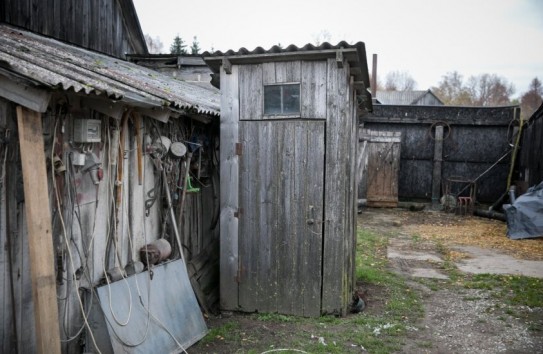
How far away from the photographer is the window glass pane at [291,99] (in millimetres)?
5957

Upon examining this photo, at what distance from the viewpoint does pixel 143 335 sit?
472 centimetres

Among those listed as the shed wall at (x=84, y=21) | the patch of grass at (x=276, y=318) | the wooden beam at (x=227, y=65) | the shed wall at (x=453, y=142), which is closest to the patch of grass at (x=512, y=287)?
the patch of grass at (x=276, y=318)

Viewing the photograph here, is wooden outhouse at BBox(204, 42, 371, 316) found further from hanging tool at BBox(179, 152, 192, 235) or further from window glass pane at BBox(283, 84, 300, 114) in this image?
hanging tool at BBox(179, 152, 192, 235)

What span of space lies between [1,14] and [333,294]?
581 centimetres

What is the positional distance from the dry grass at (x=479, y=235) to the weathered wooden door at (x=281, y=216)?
4.96 meters

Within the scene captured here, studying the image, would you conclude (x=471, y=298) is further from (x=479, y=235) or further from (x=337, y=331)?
(x=479, y=235)

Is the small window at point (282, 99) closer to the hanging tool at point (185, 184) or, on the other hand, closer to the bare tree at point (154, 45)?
the hanging tool at point (185, 184)

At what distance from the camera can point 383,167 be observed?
16.4m

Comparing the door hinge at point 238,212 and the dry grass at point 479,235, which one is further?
the dry grass at point 479,235

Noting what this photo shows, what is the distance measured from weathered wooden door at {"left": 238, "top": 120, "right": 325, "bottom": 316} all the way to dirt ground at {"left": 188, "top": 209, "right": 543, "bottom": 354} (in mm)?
401

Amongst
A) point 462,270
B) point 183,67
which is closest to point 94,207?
point 462,270

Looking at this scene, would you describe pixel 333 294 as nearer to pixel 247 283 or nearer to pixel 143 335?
pixel 247 283

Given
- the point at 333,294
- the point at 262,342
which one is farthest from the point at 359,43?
the point at 262,342

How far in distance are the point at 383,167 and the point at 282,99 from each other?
437 inches
